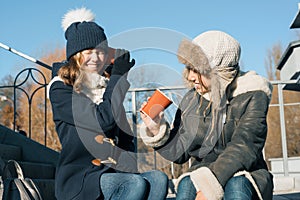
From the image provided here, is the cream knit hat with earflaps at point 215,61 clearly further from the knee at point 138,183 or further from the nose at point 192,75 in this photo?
the knee at point 138,183

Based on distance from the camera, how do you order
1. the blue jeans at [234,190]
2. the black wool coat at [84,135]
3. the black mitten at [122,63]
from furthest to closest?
the black mitten at [122,63], the black wool coat at [84,135], the blue jeans at [234,190]

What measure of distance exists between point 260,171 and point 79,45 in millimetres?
971

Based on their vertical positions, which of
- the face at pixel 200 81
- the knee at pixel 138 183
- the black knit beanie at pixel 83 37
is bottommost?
the knee at pixel 138 183

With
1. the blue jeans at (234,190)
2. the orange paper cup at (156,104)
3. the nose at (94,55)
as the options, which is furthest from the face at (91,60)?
the blue jeans at (234,190)

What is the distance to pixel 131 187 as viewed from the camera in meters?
2.12

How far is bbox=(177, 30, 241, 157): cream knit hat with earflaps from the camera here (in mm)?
2305

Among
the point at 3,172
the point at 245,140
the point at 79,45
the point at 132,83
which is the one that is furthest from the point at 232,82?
the point at 3,172

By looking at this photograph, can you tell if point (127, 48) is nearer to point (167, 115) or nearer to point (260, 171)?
point (167, 115)

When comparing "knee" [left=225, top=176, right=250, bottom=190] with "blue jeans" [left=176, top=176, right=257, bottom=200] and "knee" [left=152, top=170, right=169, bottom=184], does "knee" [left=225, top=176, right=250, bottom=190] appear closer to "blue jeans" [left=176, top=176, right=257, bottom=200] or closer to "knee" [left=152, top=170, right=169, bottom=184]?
"blue jeans" [left=176, top=176, right=257, bottom=200]

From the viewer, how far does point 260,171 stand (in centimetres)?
221

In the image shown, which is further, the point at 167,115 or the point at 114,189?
the point at 167,115

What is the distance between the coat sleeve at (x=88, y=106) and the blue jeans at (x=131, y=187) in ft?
0.70

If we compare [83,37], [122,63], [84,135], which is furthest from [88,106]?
[83,37]

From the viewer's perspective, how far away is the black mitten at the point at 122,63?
227 centimetres
